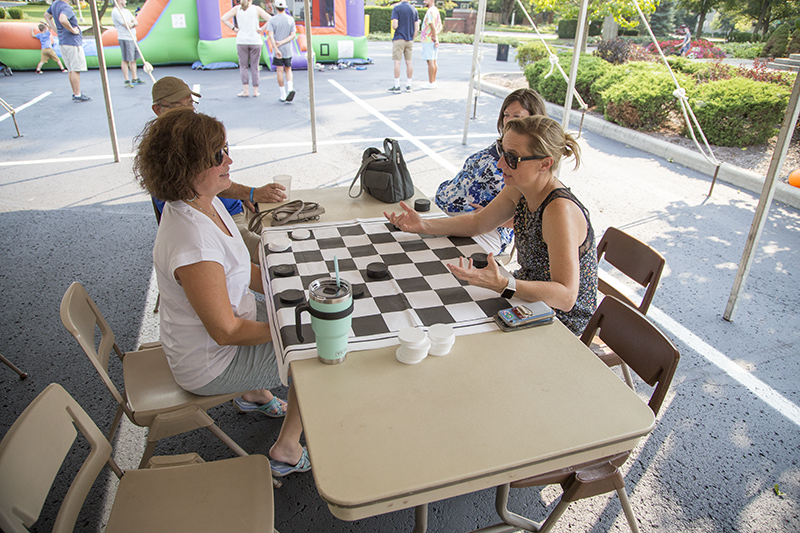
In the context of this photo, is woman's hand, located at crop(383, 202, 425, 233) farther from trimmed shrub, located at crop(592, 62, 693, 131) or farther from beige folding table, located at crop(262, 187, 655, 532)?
trimmed shrub, located at crop(592, 62, 693, 131)

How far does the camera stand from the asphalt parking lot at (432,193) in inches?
81.9

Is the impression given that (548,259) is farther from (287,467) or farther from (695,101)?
(695,101)

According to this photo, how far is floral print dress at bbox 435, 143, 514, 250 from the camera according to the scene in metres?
2.78

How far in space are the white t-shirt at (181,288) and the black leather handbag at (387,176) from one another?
961mm

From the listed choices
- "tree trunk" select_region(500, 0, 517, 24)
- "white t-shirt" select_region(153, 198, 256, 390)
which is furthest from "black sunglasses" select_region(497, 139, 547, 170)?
"tree trunk" select_region(500, 0, 517, 24)

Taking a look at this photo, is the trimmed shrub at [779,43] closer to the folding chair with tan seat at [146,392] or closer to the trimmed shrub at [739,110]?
the trimmed shrub at [739,110]

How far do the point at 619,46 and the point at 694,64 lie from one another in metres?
2.06

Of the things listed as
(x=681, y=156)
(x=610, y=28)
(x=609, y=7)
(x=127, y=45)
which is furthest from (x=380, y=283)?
(x=610, y=28)

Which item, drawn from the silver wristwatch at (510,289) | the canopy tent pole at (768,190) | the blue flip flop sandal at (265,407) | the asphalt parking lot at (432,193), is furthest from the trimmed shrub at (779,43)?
the blue flip flop sandal at (265,407)

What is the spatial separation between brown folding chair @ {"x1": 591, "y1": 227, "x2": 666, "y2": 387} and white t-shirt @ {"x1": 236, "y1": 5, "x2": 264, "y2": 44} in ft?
26.9

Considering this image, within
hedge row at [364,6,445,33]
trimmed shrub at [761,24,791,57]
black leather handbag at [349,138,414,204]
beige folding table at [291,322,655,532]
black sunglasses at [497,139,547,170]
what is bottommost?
beige folding table at [291,322,655,532]

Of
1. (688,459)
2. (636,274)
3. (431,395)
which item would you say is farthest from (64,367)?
(688,459)

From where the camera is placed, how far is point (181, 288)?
1.76 m

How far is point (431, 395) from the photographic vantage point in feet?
4.61
